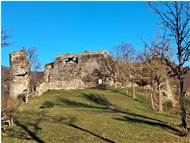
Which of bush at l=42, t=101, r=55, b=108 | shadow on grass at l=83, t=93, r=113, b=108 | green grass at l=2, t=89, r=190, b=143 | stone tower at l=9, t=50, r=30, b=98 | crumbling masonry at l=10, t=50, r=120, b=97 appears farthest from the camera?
crumbling masonry at l=10, t=50, r=120, b=97

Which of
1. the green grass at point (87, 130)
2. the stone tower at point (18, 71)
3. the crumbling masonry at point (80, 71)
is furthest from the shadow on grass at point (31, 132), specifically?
the crumbling masonry at point (80, 71)

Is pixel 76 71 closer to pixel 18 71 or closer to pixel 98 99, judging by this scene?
pixel 18 71

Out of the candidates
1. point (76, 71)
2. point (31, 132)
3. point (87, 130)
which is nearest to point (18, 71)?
point (76, 71)

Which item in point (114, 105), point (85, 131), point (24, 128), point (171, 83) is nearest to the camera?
point (85, 131)

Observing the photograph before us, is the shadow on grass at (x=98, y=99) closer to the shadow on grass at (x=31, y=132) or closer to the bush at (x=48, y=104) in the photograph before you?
the bush at (x=48, y=104)

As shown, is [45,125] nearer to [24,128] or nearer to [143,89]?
[24,128]

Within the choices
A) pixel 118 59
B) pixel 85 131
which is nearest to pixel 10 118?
pixel 85 131

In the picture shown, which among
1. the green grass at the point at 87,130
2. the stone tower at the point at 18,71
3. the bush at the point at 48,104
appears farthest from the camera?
the stone tower at the point at 18,71

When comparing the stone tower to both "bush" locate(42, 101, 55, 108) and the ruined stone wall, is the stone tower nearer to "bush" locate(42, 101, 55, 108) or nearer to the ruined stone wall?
the ruined stone wall

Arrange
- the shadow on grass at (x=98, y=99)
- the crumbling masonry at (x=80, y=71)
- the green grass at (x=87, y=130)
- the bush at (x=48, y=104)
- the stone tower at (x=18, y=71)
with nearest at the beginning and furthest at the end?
the green grass at (x=87, y=130) → the bush at (x=48, y=104) → the shadow on grass at (x=98, y=99) → the stone tower at (x=18, y=71) → the crumbling masonry at (x=80, y=71)

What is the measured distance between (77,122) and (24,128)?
15.0 feet

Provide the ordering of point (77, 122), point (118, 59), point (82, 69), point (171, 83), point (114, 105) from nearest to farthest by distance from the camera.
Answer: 1. point (77, 122)
2. point (114, 105)
3. point (118, 59)
4. point (171, 83)
5. point (82, 69)

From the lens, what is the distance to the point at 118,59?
5947 centimetres

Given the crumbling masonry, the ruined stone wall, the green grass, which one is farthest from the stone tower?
the green grass
